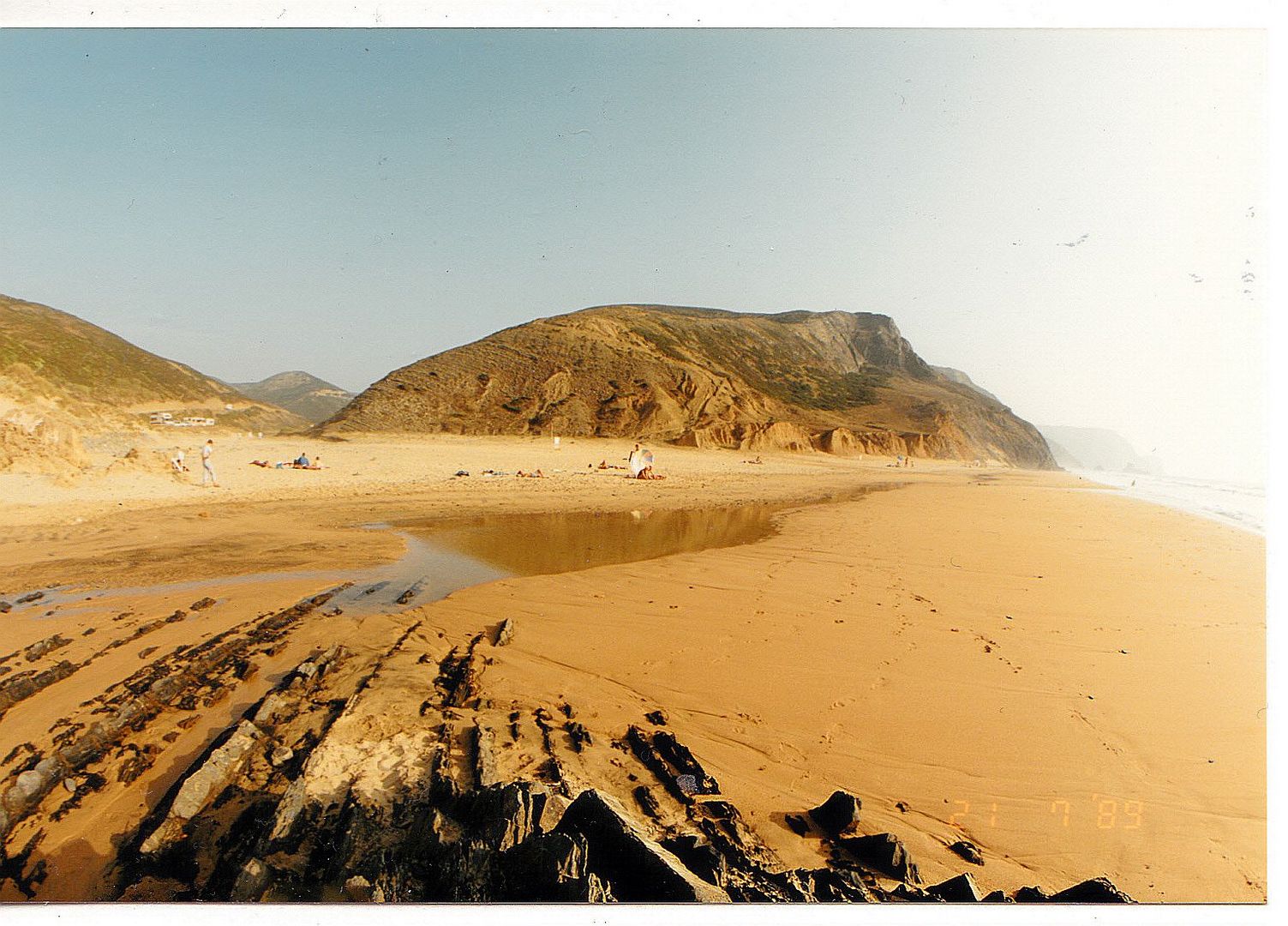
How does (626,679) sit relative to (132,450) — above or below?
below

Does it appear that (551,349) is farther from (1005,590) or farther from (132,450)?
→ (1005,590)

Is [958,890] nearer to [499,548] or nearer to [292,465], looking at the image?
[499,548]

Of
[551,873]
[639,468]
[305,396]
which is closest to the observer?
[551,873]

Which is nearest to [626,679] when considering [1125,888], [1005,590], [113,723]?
[1125,888]

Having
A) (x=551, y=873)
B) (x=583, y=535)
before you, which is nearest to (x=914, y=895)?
(x=551, y=873)

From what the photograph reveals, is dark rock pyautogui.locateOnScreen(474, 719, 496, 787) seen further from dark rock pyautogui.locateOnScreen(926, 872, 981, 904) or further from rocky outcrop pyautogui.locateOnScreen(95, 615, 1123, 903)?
dark rock pyautogui.locateOnScreen(926, 872, 981, 904)
